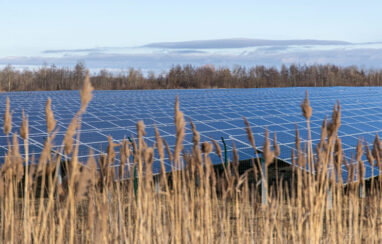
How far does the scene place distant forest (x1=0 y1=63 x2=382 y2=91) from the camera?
36531 mm

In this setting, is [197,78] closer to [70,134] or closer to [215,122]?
[215,122]

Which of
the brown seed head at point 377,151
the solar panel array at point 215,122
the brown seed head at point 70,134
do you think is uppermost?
the brown seed head at point 70,134

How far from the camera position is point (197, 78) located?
129ft

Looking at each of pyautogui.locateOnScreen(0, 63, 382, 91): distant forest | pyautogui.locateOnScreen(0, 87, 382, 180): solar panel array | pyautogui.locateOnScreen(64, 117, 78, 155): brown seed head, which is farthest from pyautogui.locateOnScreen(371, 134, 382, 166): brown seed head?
pyautogui.locateOnScreen(0, 63, 382, 91): distant forest

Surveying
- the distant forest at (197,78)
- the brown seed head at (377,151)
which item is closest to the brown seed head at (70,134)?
the brown seed head at (377,151)

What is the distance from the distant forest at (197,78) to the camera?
1438 inches

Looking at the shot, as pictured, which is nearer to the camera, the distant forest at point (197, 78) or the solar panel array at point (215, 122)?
the solar panel array at point (215, 122)

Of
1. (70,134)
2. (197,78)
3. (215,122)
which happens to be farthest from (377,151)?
(197,78)

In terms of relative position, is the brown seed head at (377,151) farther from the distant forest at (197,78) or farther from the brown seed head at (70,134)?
the distant forest at (197,78)

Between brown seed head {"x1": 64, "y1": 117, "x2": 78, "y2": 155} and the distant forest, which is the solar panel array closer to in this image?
brown seed head {"x1": 64, "y1": 117, "x2": 78, "y2": 155}

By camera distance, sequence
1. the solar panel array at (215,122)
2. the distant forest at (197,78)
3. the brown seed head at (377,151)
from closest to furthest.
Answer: the brown seed head at (377,151) → the solar panel array at (215,122) → the distant forest at (197,78)

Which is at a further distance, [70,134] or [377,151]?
[377,151]

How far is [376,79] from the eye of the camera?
42531mm

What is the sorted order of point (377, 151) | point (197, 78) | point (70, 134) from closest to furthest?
1. point (70, 134)
2. point (377, 151)
3. point (197, 78)
